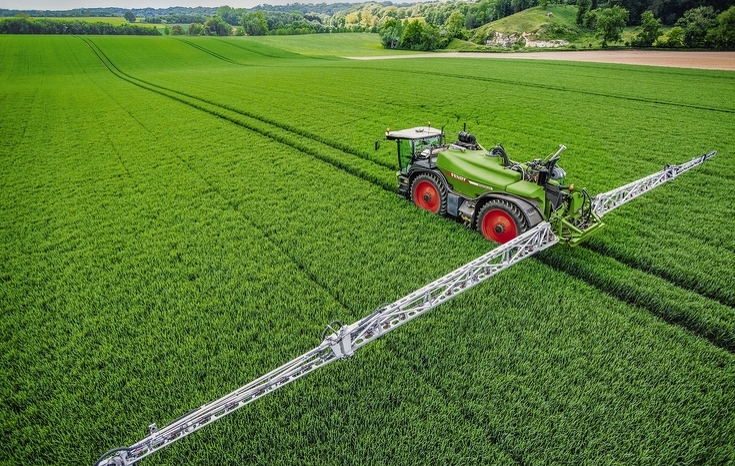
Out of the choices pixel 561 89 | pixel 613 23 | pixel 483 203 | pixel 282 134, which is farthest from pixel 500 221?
pixel 613 23

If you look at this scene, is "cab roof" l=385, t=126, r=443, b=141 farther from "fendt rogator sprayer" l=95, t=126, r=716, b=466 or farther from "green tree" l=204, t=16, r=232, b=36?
"green tree" l=204, t=16, r=232, b=36

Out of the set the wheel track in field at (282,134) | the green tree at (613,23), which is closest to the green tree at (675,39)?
the green tree at (613,23)

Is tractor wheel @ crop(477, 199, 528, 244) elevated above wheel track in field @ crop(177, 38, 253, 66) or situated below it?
below

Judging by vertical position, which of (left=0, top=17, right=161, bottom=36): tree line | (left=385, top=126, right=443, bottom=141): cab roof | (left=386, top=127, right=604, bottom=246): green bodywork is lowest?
(left=386, top=127, right=604, bottom=246): green bodywork

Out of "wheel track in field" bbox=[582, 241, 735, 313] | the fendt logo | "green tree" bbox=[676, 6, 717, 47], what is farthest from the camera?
"green tree" bbox=[676, 6, 717, 47]

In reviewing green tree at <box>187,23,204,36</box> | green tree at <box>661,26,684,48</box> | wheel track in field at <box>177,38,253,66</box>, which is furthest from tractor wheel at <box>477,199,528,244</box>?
green tree at <box>187,23,204,36</box>

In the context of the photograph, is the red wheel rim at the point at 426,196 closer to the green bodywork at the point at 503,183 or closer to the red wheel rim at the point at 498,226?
the green bodywork at the point at 503,183

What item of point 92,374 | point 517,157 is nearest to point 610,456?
point 92,374

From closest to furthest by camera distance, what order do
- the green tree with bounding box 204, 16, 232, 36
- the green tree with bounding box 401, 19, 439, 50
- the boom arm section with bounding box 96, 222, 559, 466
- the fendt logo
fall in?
the boom arm section with bounding box 96, 222, 559, 466
the fendt logo
the green tree with bounding box 401, 19, 439, 50
the green tree with bounding box 204, 16, 232, 36
